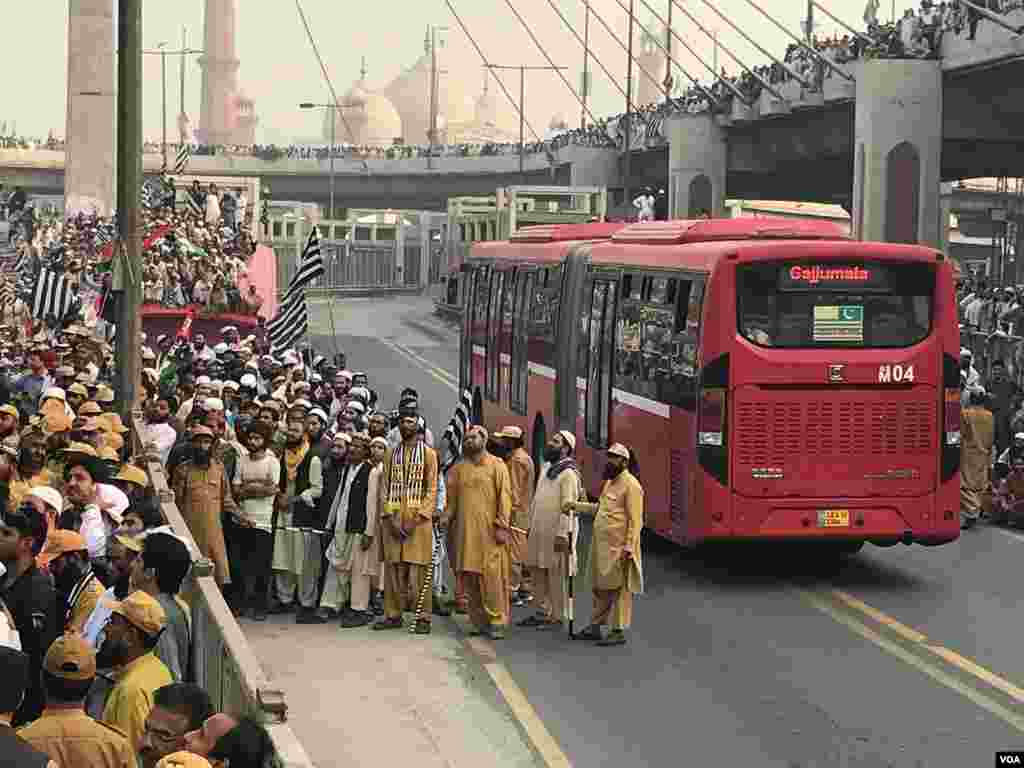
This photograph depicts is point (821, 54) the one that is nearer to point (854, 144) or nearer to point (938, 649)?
point (854, 144)

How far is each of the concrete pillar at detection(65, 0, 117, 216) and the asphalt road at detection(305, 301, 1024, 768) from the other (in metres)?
29.7

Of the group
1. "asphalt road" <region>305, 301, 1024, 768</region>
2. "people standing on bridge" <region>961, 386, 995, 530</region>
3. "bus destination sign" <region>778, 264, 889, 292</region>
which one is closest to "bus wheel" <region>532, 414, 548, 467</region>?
"asphalt road" <region>305, 301, 1024, 768</region>

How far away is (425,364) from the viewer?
51594mm

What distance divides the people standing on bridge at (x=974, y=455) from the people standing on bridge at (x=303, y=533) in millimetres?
8359

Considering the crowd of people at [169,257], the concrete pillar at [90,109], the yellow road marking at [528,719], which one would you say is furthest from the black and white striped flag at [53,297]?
the yellow road marking at [528,719]

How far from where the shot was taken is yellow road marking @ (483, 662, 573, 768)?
1288 cm

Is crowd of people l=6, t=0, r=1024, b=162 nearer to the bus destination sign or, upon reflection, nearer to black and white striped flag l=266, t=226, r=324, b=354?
black and white striped flag l=266, t=226, r=324, b=354

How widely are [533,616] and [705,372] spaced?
2.52 m

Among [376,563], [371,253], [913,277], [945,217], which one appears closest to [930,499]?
[913,277]

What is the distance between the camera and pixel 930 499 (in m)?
18.9

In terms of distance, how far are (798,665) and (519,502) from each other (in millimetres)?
3019

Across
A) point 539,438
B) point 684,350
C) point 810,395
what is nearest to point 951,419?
point 810,395

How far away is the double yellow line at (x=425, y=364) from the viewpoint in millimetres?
45656

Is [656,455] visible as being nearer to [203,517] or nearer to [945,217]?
[203,517]
